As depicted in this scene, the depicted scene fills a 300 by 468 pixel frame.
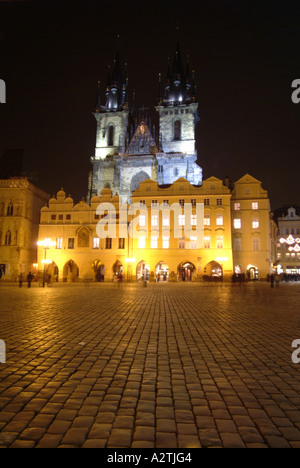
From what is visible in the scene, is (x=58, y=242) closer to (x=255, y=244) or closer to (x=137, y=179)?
(x=137, y=179)

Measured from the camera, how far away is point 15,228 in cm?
4838

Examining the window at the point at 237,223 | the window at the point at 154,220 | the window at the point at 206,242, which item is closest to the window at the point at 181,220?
the window at the point at 154,220

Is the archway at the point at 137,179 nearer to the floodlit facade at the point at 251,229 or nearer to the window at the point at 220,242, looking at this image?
the floodlit facade at the point at 251,229

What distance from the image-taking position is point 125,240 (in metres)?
46.4

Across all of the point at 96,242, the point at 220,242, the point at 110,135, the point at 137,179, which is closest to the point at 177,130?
the point at 137,179

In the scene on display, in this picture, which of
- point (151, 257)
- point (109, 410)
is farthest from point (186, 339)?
point (151, 257)

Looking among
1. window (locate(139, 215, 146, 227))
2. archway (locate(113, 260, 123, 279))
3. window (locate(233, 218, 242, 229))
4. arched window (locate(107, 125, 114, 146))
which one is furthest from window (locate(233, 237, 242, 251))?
arched window (locate(107, 125, 114, 146))

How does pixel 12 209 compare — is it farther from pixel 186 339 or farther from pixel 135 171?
pixel 186 339

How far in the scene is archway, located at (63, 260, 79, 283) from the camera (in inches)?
1960

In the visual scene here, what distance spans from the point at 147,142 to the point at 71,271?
32.9 metres

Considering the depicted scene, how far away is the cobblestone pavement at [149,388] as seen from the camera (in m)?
3.02

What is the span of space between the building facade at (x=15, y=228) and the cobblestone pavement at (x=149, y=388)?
1658 inches
